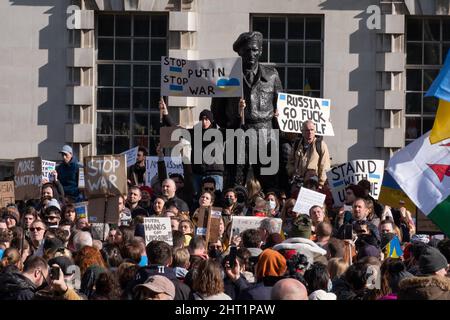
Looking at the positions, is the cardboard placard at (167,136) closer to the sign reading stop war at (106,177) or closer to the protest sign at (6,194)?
the protest sign at (6,194)

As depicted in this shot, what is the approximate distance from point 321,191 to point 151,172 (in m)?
3.21

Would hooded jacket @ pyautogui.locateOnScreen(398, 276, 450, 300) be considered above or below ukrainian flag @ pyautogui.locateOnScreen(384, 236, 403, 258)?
below

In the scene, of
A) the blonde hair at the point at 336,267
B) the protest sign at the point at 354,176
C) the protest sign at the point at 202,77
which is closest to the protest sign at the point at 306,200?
the protest sign at the point at 354,176

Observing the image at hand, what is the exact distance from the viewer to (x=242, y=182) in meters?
21.6

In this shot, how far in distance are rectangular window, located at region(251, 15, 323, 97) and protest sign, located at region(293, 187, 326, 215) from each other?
887cm

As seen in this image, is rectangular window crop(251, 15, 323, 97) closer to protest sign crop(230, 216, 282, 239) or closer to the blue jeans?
the blue jeans

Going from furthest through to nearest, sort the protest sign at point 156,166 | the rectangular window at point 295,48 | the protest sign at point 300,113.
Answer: the rectangular window at point 295,48 → the protest sign at point 156,166 → the protest sign at point 300,113

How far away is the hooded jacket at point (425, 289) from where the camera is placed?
1084 centimetres

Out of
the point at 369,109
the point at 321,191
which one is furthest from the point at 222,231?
the point at 369,109

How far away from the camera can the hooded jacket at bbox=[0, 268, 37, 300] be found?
11.8 meters

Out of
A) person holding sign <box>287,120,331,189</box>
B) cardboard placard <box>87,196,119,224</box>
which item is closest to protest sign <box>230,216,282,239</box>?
cardboard placard <box>87,196,119,224</box>

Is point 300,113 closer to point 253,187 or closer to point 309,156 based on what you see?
point 309,156

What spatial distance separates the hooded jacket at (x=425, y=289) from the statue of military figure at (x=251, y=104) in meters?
10.5

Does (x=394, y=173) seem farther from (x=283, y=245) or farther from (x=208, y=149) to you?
(x=208, y=149)
